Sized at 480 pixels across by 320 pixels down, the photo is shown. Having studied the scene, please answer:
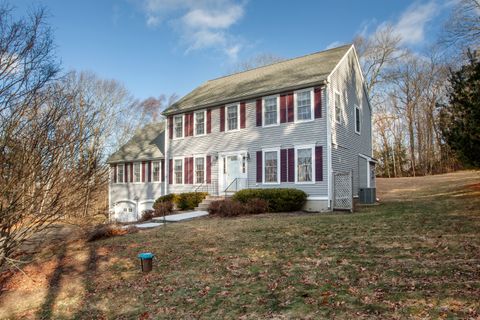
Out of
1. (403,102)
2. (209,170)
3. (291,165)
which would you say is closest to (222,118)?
(209,170)

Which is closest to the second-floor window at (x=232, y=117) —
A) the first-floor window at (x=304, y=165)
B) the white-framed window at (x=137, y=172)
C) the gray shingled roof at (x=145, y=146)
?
Result: the first-floor window at (x=304, y=165)

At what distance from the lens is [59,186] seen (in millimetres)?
6176

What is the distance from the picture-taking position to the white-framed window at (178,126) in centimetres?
1950

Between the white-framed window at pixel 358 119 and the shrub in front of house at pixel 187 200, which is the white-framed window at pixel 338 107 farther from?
the shrub in front of house at pixel 187 200

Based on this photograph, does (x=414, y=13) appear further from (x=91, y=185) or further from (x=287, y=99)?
(x=91, y=185)

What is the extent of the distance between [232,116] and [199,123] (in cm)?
247

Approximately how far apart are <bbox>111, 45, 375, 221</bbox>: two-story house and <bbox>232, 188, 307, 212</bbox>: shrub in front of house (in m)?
0.61

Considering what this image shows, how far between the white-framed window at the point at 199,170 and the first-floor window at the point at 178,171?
1299 mm

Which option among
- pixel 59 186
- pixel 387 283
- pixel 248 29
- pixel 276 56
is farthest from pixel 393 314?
pixel 276 56

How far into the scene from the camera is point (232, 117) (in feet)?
56.2

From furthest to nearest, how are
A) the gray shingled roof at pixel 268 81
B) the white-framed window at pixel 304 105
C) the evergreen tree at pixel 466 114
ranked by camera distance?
the gray shingled roof at pixel 268 81 < the white-framed window at pixel 304 105 < the evergreen tree at pixel 466 114

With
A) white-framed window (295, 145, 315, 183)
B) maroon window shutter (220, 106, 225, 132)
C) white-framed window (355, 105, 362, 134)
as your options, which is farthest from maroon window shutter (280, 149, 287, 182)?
white-framed window (355, 105, 362, 134)

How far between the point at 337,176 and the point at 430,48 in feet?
90.9

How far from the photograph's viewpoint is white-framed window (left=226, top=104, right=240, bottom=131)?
16953 millimetres
